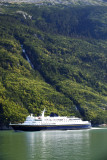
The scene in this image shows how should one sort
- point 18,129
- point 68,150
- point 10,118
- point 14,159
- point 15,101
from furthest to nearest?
1. point 15,101
2. point 10,118
3. point 18,129
4. point 68,150
5. point 14,159

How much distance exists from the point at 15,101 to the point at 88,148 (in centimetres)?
11268

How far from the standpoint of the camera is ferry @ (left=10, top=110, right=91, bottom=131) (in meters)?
152

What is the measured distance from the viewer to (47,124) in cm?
15862

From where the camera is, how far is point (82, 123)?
568 feet

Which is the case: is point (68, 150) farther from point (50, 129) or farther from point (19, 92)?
point (19, 92)

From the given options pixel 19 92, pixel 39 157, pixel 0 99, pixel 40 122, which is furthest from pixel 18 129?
pixel 39 157

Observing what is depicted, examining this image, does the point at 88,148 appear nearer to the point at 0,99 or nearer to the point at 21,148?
the point at 21,148

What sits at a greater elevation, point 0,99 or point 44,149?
point 0,99

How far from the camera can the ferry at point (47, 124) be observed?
151750 millimetres

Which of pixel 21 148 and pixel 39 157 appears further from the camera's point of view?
pixel 21 148

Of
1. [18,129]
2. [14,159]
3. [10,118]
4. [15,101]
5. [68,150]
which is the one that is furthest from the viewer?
[15,101]

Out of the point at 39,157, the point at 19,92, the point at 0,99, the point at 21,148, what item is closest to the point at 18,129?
the point at 0,99

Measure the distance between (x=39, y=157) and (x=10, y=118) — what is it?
104 metres

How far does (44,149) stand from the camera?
7981cm
